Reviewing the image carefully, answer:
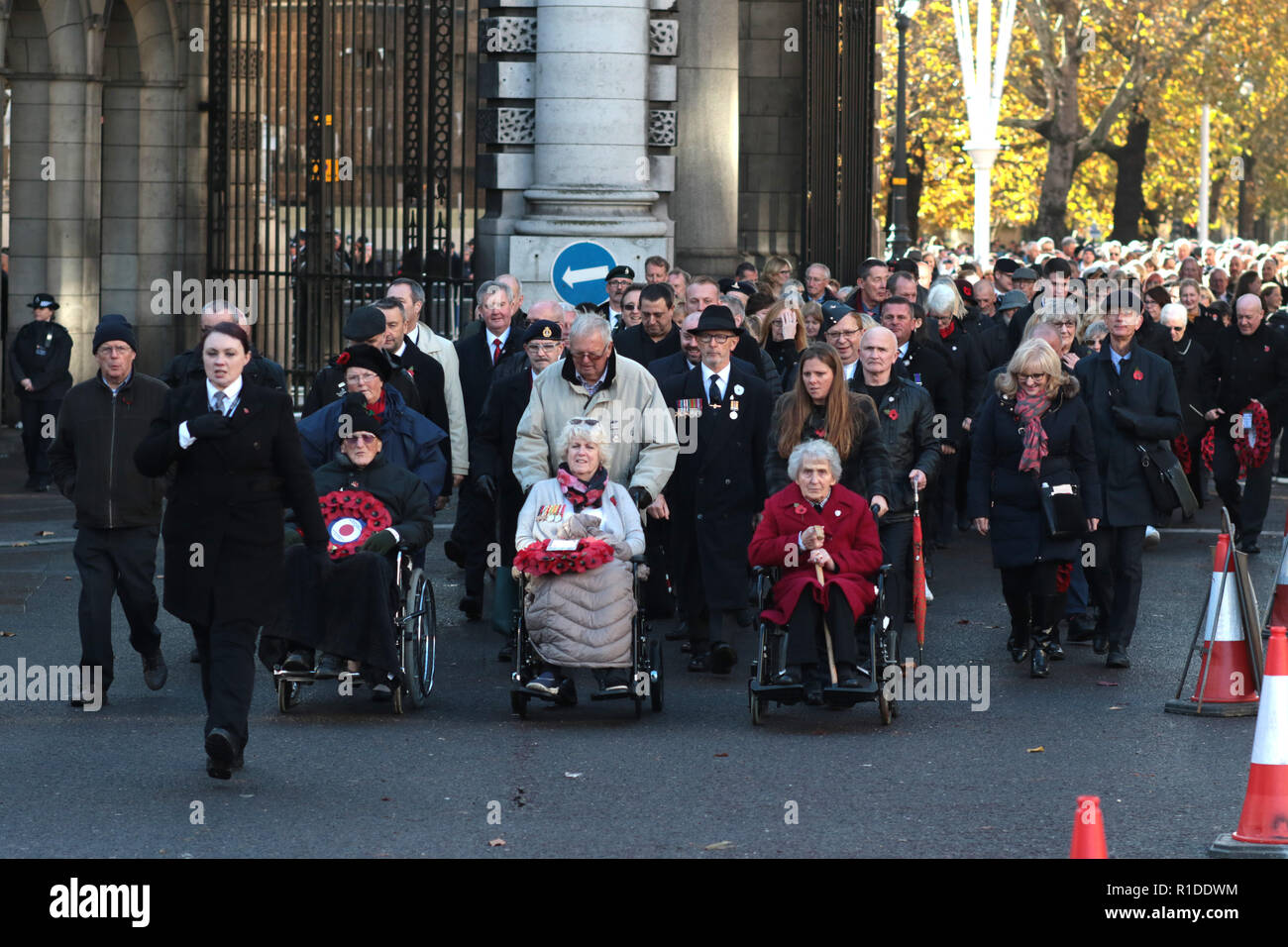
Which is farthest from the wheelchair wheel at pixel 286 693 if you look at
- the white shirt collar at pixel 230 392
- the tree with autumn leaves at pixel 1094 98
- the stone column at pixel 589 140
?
the tree with autumn leaves at pixel 1094 98

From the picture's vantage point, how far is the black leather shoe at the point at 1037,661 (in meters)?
11.1

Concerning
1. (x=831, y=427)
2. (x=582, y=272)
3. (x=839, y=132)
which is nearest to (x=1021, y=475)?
(x=831, y=427)

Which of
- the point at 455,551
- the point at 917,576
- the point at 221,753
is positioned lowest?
the point at 221,753

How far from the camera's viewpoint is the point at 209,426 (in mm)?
8461

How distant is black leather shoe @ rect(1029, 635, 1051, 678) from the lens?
1112 cm

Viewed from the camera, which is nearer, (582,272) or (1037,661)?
(1037,661)

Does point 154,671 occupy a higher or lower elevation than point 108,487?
lower

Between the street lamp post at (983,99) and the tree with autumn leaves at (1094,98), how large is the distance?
15.8 meters

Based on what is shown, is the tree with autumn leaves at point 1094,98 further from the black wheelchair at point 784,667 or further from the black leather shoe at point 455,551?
the black wheelchair at point 784,667

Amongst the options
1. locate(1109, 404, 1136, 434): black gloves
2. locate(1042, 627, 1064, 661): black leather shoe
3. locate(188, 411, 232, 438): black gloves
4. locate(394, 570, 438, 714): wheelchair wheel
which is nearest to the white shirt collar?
locate(188, 411, 232, 438): black gloves

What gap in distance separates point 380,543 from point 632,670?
1.21m

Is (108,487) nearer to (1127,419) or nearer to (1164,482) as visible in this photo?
(1127,419)

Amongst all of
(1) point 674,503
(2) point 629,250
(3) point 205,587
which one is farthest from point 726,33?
(3) point 205,587
